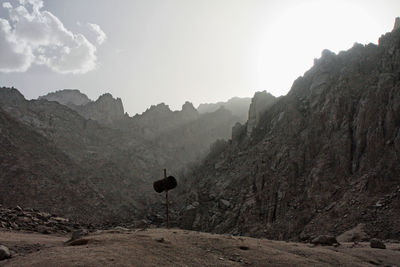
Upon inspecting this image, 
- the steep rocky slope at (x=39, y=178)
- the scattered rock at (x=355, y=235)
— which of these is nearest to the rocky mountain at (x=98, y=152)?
the steep rocky slope at (x=39, y=178)

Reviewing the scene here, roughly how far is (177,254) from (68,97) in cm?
9859

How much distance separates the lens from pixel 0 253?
5.98 metres

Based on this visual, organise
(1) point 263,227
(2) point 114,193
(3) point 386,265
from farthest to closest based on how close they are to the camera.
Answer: (2) point 114,193 < (1) point 263,227 < (3) point 386,265

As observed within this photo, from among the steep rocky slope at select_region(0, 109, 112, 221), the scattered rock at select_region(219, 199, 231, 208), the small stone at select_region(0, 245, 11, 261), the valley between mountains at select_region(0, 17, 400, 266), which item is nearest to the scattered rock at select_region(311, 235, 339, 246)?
the valley between mountains at select_region(0, 17, 400, 266)

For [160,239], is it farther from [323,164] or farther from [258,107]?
[258,107]

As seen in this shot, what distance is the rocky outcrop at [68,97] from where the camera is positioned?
307 ft

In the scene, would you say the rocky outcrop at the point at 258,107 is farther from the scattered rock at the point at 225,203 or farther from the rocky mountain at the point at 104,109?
the rocky mountain at the point at 104,109

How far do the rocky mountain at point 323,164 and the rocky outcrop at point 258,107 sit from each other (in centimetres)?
241

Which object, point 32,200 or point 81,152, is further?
point 81,152

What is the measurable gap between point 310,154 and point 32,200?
23896 mm

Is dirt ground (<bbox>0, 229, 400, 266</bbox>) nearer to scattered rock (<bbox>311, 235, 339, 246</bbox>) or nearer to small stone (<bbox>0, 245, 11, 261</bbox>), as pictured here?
small stone (<bbox>0, 245, 11, 261</bbox>)

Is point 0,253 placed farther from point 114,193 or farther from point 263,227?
point 114,193

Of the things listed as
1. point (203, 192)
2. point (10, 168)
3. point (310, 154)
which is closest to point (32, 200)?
point (10, 168)

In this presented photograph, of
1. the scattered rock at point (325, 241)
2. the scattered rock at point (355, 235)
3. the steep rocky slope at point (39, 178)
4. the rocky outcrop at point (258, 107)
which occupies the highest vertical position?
the rocky outcrop at point (258, 107)
